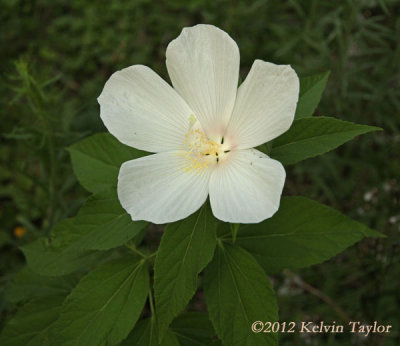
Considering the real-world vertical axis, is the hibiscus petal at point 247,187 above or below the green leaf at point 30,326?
above

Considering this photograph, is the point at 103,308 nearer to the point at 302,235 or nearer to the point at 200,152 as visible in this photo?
the point at 200,152

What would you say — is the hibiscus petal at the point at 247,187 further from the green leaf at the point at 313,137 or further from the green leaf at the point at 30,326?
the green leaf at the point at 30,326

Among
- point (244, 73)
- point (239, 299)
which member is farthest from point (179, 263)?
point (244, 73)

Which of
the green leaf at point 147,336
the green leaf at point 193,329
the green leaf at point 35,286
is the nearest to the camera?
the green leaf at point 147,336

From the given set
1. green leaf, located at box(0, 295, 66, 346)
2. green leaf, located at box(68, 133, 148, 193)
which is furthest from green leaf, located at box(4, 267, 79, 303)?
green leaf, located at box(68, 133, 148, 193)

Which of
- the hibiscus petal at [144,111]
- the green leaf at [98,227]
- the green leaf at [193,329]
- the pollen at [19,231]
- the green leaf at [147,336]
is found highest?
the hibiscus petal at [144,111]

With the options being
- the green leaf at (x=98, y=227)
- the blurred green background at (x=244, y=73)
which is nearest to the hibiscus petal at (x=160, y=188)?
the green leaf at (x=98, y=227)
